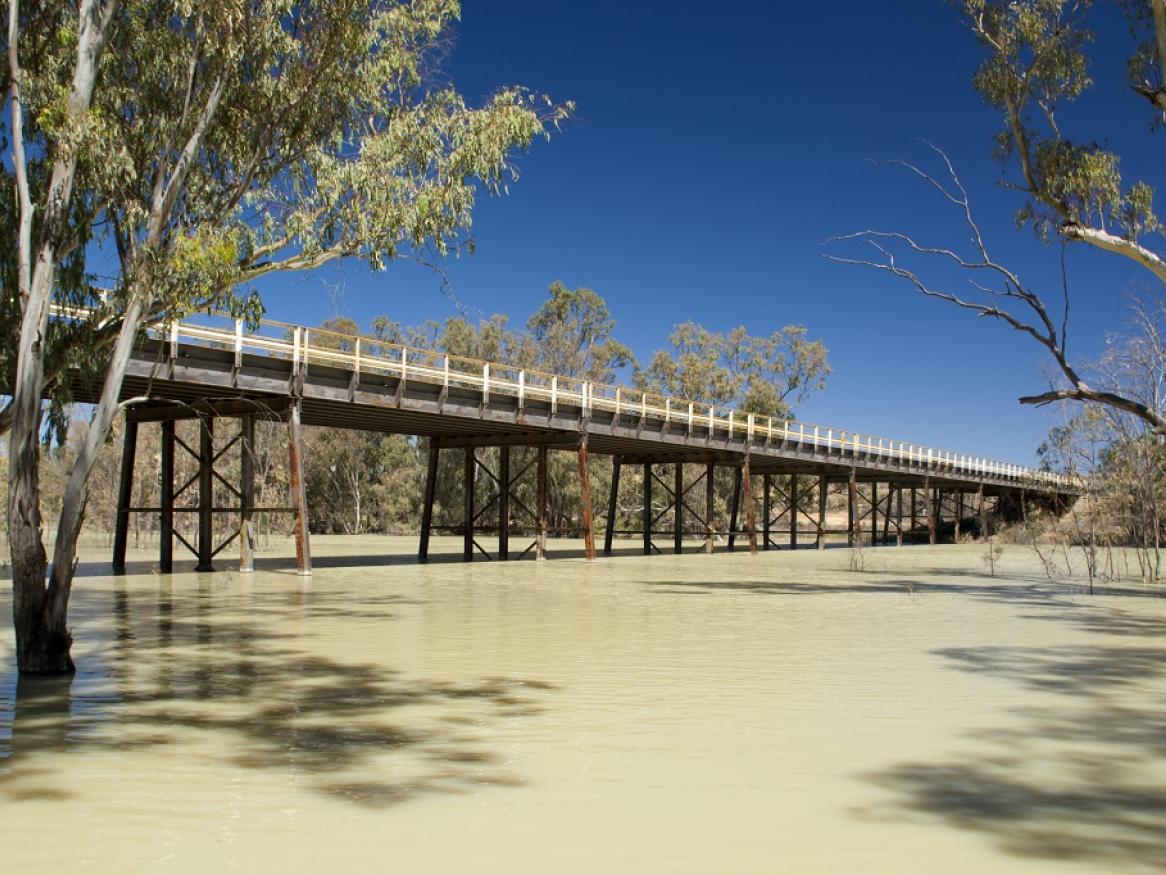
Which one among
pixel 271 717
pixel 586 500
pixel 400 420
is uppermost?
pixel 400 420

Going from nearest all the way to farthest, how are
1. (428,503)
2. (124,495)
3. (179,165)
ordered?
(179,165) → (124,495) → (428,503)

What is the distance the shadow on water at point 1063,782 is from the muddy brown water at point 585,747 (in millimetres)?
24

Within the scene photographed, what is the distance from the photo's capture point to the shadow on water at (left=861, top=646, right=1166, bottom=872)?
16.6ft

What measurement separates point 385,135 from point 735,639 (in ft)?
25.3

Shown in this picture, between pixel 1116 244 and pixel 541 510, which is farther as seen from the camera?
pixel 541 510

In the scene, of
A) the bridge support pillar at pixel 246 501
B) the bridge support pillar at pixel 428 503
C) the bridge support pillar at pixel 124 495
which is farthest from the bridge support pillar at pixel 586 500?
the bridge support pillar at pixel 124 495

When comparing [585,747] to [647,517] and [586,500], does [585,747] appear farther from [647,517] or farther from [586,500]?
[647,517]

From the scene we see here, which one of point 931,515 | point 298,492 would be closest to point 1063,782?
point 298,492

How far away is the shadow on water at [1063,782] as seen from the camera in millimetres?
5070

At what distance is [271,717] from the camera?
782 cm

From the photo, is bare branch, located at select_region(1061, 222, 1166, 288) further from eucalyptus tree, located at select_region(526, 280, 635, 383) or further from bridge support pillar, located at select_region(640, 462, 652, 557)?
eucalyptus tree, located at select_region(526, 280, 635, 383)

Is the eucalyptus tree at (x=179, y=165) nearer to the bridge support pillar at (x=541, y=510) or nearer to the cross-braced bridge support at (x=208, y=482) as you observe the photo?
the cross-braced bridge support at (x=208, y=482)

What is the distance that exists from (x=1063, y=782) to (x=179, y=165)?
Answer: 9.72m

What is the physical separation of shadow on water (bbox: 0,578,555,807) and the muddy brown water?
35 mm
